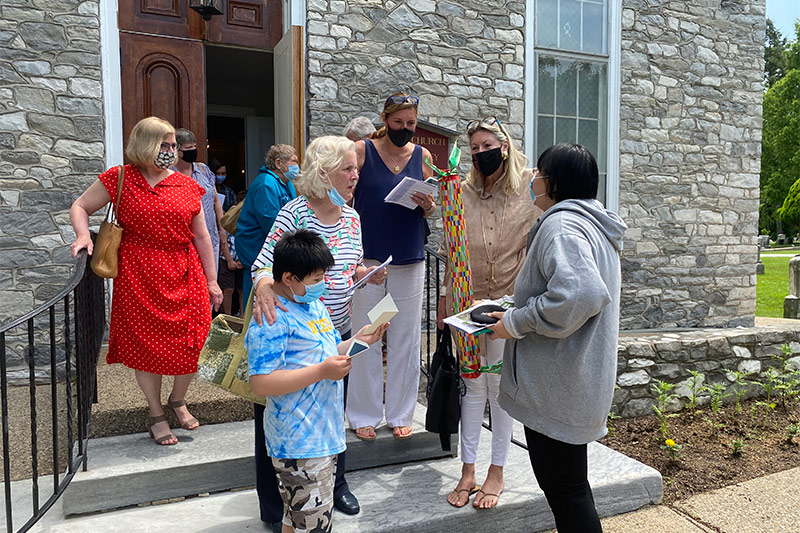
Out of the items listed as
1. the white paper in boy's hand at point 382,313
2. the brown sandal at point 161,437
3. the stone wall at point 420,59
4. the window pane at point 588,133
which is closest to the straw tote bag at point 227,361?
the white paper in boy's hand at point 382,313

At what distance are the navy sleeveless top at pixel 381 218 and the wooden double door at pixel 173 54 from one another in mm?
2209

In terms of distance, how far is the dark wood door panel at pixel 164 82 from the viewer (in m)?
5.32

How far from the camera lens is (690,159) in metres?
7.80

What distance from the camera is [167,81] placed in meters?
5.49

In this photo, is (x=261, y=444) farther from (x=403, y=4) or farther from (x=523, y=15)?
(x=523, y=15)

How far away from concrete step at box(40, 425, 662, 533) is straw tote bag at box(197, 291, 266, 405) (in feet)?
2.41

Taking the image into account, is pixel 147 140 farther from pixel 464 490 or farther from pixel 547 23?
pixel 547 23

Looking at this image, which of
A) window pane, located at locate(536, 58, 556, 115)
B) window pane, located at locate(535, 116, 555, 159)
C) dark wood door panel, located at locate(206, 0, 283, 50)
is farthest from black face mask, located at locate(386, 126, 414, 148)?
window pane, located at locate(536, 58, 556, 115)

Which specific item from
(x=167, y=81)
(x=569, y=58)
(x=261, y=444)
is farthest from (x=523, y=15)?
(x=261, y=444)

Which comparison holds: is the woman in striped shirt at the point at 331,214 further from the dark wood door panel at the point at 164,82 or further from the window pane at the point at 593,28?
the window pane at the point at 593,28

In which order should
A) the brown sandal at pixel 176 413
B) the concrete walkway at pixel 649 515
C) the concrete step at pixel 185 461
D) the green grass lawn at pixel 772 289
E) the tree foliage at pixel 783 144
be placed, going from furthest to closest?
the tree foliage at pixel 783 144 < the green grass lawn at pixel 772 289 < the brown sandal at pixel 176 413 < the concrete step at pixel 185 461 < the concrete walkway at pixel 649 515

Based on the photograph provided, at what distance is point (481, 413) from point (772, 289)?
16787mm

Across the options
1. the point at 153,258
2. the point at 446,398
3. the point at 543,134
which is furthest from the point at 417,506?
the point at 543,134

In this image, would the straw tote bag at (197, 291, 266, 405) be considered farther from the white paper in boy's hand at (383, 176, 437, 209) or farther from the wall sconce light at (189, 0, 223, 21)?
the wall sconce light at (189, 0, 223, 21)
